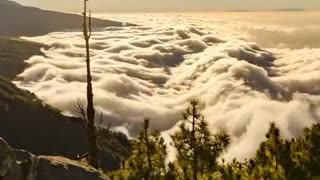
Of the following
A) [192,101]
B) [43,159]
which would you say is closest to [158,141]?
[192,101]

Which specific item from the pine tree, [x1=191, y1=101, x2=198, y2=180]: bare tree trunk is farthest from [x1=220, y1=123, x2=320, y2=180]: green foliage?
[x1=191, y1=101, x2=198, y2=180]: bare tree trunk

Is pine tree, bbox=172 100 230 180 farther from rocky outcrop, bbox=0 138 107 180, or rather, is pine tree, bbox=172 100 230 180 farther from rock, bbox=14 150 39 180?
rock, bbox=14 150 39 180

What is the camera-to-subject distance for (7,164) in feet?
78.8

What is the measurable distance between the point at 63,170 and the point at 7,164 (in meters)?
3.97

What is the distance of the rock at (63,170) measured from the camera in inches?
1061

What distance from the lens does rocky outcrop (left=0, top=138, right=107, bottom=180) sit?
78.9ft

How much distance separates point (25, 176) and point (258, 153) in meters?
26.4

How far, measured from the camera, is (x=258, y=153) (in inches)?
1852

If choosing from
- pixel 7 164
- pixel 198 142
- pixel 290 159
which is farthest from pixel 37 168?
pixel 290 159

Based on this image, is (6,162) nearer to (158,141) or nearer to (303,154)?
(303,154)

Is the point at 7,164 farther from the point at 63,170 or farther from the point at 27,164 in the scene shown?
the point at 63,170

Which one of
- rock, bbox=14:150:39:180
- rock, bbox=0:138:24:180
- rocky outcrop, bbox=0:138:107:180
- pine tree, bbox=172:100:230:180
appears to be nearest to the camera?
rock, bbox=0:138:24:180

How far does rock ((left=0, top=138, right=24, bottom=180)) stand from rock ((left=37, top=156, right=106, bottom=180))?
88.3 inches

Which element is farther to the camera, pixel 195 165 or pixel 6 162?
pixel 195 165
